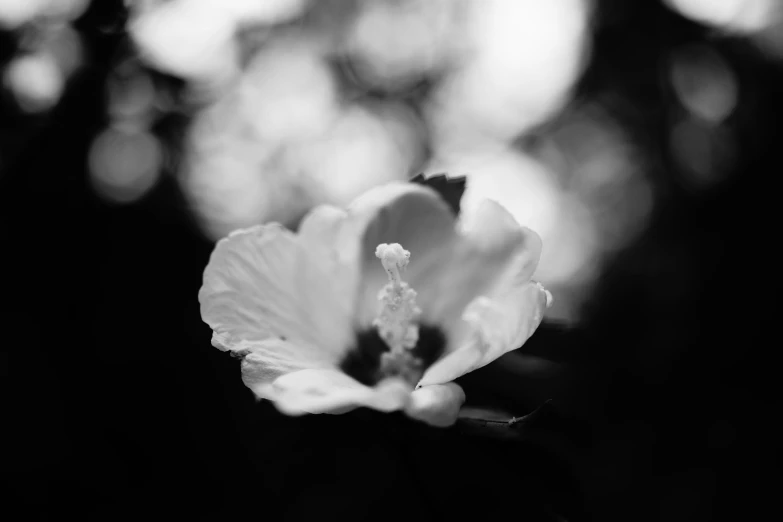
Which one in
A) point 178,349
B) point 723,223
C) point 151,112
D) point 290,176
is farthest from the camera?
point 723,223

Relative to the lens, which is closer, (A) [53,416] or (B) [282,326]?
(B) [282,326]

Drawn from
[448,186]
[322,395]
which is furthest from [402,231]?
[322,395]

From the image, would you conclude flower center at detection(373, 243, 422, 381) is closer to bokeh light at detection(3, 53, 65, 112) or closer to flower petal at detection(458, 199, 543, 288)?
flower petal at detection(458, 199, 543, 288)

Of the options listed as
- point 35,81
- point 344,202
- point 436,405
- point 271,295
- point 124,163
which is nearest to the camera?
point 436,405

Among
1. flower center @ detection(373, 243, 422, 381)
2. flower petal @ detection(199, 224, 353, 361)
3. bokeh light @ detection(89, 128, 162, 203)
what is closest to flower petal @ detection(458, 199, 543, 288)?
flower center @ detection(373, 243, 422, 381)

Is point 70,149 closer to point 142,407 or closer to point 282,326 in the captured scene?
point 142,407

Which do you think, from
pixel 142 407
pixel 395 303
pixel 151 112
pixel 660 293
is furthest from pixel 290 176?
pixel 395 303

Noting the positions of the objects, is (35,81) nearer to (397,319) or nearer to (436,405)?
(397,319)
